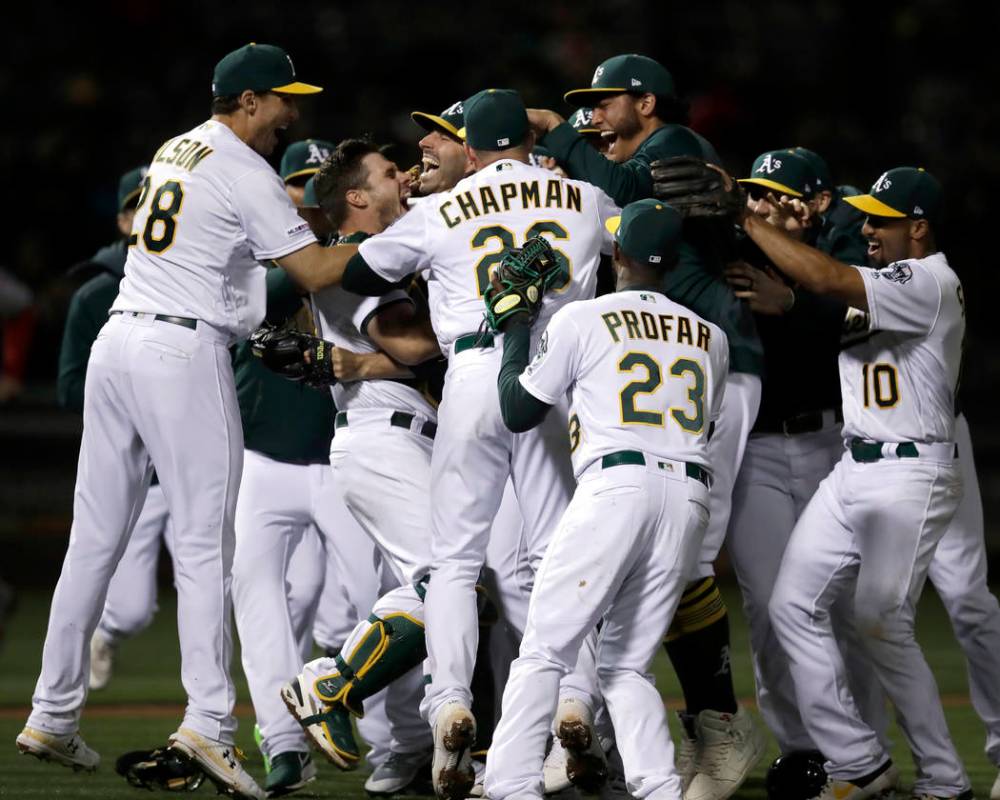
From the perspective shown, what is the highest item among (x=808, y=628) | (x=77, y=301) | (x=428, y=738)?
(x=77, y=301)

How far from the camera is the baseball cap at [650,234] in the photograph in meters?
5.38

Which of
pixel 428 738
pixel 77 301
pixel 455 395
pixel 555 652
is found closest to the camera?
pixel 555 652

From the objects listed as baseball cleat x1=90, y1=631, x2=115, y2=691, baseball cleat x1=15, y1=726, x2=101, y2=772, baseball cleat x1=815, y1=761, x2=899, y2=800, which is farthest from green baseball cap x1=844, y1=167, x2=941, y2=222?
baseball cleat x1=90, y1=631, x2=115, y2=691

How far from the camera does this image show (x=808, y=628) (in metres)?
6.06

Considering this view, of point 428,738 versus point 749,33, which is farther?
point 749,33

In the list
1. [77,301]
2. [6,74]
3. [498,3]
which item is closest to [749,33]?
[498,3]

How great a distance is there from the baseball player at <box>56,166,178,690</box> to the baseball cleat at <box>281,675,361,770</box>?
10.00 feet

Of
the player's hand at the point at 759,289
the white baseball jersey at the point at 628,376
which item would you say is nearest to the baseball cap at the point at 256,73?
the white baseball jersey at the point at 628,376

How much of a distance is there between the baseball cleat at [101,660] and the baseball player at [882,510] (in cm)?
417

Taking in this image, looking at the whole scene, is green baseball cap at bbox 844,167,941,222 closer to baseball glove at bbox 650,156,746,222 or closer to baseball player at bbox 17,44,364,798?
baseball glove at bbox 650,156,746,222

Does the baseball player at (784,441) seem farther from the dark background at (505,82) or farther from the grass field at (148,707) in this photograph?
the dark background at (505,82)

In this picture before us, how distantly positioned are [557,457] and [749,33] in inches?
495

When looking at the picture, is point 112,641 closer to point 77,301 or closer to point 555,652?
point 77,301

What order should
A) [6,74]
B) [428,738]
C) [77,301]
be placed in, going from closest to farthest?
[428,738] → [77,301] → [6,74]
